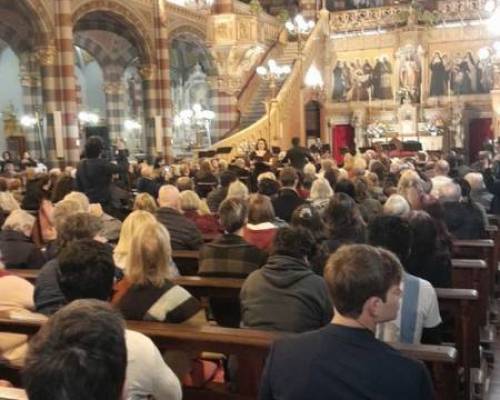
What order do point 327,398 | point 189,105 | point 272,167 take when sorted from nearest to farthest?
point 327,398 < point 272,167 < point 189,105

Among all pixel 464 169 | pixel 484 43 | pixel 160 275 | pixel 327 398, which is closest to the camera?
pixel 327 398

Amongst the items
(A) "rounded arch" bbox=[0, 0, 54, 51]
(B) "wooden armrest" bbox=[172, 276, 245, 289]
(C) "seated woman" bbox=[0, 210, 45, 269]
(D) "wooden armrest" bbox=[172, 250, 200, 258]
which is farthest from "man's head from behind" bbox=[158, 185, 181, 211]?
(A) "rounded arch" bbox=[0, 0, 54, 51]

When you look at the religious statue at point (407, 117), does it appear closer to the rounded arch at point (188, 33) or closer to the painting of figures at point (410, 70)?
the painting of figures at point (410, 70)

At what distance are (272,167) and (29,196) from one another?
6.56 meters

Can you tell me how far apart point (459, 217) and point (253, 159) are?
964 centimetres

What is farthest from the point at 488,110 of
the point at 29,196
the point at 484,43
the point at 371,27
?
the point at 29,196

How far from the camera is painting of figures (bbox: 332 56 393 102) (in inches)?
1070

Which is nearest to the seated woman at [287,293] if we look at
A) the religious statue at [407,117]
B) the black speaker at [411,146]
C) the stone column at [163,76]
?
the black speaker at [411,146]

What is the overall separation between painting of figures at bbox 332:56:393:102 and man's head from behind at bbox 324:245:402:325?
993 inches

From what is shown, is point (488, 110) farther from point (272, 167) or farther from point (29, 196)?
point (29, 196)

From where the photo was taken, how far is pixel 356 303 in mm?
2682

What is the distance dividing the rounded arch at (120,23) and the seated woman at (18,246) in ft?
57.0

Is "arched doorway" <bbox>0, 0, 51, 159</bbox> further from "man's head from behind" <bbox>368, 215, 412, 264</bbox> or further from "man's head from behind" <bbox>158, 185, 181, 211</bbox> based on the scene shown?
"man's head from behind" <bbox>368, 215, 412, 264</bbox>

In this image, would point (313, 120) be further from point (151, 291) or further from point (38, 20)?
point (151, 291)
